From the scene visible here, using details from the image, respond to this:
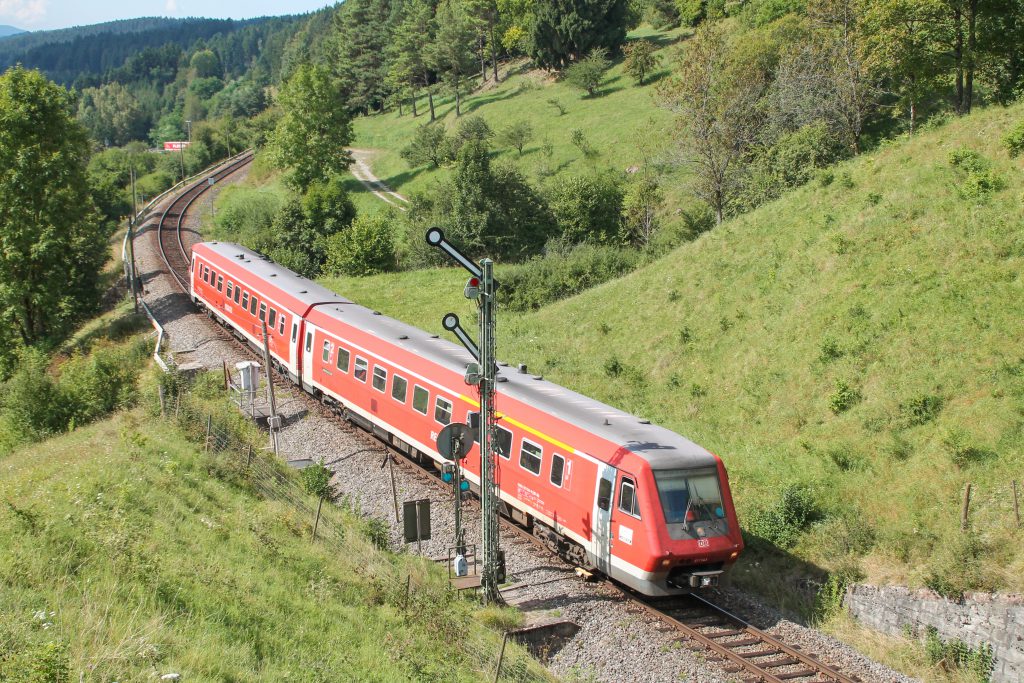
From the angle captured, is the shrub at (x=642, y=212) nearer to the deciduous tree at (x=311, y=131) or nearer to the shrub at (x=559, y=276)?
the shrub at (x=559, y=276)

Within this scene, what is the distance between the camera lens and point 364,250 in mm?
45844

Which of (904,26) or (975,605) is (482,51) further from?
(975,605)

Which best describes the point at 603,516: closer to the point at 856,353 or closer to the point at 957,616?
the point at 957,616

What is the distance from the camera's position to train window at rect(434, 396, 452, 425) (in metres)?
19.2

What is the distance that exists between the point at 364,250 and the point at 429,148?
88.2ft

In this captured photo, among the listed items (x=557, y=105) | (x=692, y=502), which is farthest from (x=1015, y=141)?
(x=557, y=105)

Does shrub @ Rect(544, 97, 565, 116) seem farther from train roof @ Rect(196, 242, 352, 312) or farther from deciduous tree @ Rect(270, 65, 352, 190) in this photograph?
train roof @ Rect(196, 242, 352, 312)

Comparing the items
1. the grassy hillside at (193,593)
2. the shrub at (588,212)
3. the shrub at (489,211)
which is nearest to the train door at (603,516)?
the grassy hillside at (193,593)

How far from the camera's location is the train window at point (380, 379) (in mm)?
21812

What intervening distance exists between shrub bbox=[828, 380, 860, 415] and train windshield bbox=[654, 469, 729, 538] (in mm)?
6463

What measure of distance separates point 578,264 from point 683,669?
25.3 metres

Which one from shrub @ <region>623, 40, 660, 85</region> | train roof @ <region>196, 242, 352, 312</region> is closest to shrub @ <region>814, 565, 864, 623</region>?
train roof @ <region>196, 242, 352, 312</region>

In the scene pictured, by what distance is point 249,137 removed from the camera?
346ft

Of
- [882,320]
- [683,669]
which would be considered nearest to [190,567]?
[683,669]
